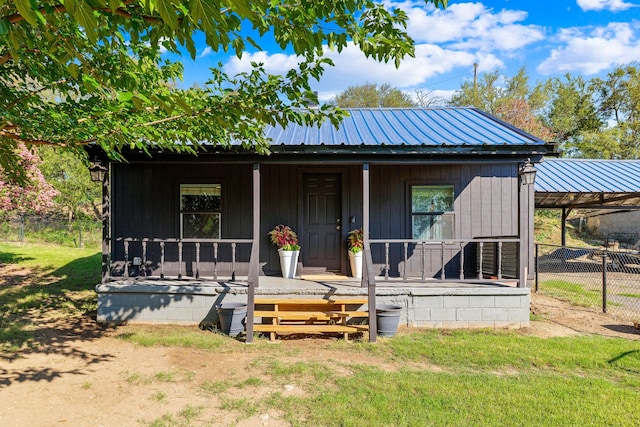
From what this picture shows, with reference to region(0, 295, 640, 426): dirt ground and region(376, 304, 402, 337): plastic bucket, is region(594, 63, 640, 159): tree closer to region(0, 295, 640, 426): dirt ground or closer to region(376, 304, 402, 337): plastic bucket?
region(0, 295, 640, 426): dirt ground

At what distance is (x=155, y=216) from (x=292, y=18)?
541 cm

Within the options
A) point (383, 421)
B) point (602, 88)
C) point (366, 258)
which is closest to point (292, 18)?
point (383, 421)

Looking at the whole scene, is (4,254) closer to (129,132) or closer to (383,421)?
(129,132)

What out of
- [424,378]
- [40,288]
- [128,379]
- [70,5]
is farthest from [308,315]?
[40,288]

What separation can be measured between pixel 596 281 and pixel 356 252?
7.31m

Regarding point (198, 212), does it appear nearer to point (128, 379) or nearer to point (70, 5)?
point (128, 379)

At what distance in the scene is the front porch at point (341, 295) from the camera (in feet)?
18.9

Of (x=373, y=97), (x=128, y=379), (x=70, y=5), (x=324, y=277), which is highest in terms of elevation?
(x=373, y=97)

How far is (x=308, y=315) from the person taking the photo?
5355 mm

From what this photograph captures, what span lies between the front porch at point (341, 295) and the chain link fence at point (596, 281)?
184 cm

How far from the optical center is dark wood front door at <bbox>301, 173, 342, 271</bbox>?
7.22 metres

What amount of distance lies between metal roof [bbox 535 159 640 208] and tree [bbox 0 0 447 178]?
27.1 feet

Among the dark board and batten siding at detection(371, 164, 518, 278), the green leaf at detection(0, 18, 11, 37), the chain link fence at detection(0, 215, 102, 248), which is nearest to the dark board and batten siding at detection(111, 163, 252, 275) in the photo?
the dark board and batten siding at detection(371, 164, 518, 278)

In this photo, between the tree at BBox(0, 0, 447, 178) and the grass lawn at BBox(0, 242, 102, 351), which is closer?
the tree at BBox(0, 0, 447, 178)
